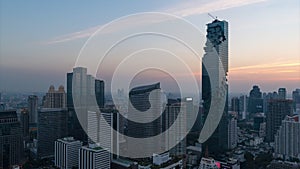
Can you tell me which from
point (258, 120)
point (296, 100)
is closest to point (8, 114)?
point (258, 120)

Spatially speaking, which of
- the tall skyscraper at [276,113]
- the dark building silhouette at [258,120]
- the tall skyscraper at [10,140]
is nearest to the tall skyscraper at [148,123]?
the tall skyscraper at [10,140]

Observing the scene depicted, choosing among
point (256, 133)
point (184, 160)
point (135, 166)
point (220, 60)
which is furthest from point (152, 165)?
point (256, 133)

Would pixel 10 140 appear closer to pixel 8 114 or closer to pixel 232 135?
pixel 8 114

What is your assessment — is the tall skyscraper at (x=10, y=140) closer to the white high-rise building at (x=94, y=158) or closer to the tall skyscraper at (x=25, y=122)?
the tall skyscraper at (x=25, y=122)

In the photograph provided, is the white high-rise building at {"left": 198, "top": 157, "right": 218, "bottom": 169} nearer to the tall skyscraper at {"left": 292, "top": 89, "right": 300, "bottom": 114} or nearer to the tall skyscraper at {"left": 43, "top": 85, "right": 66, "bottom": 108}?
the tall skyscraper at {"left": 43, "top": 85, "right": 66, "bottom": 108}

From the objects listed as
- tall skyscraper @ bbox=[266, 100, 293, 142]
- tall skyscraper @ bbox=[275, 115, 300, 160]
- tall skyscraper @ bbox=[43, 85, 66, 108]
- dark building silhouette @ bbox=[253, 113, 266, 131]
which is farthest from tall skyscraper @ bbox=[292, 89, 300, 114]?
tall skyscraper @ bbox=[43, 85, 66, 108]

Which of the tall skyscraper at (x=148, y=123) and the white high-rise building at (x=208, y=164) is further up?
the tall skyscraper at (x=148, y=123)
